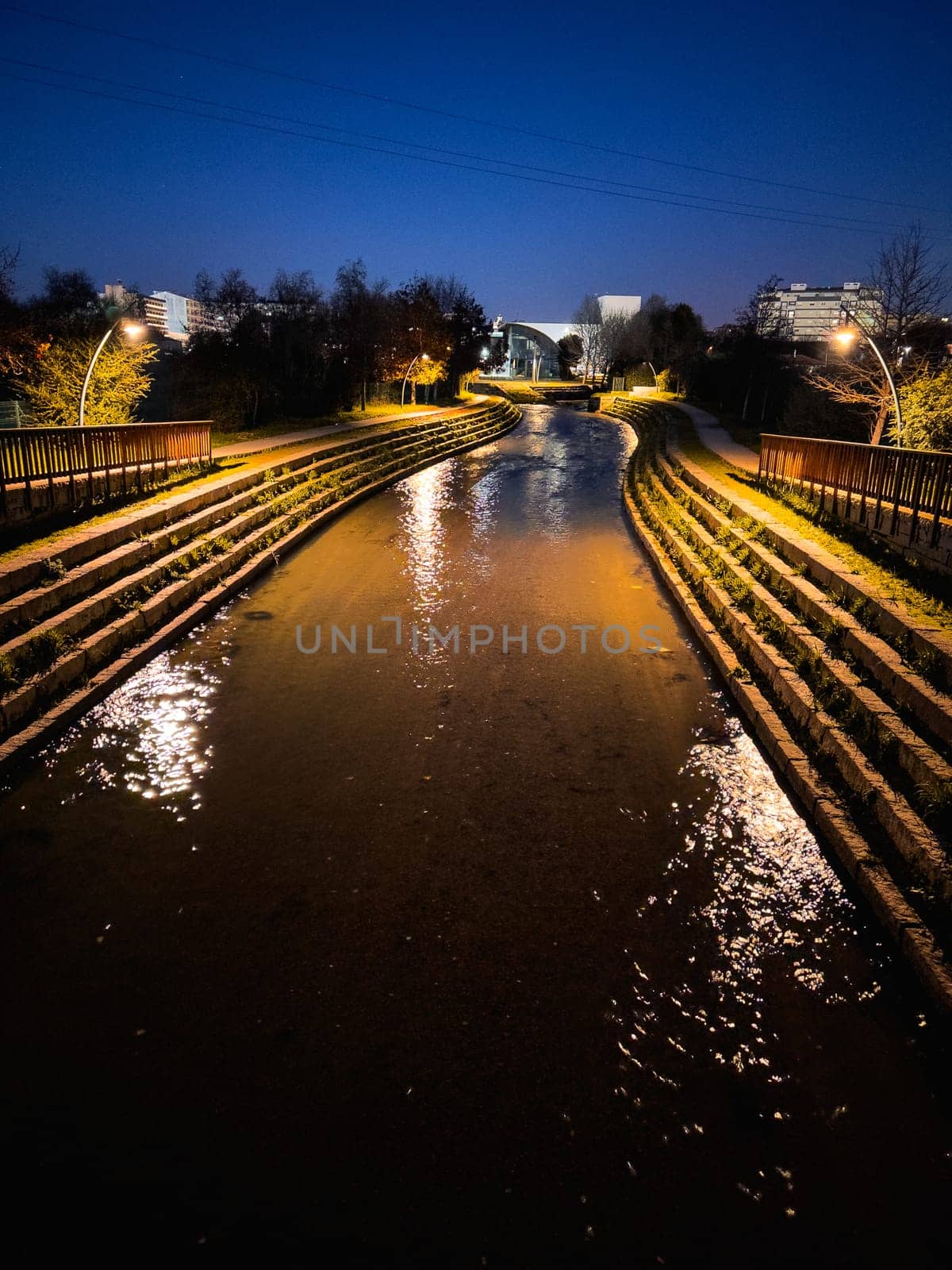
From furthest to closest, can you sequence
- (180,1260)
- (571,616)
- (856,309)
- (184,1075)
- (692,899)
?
(856,309) < (571,616) < (692,899) < (184,1075) < (180,1260)

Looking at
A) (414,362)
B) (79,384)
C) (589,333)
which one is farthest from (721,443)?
(589,333)

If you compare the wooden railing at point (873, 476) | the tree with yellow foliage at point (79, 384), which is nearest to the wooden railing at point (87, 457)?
the wooden railing at point (873, 476)

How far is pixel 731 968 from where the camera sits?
11.5ft

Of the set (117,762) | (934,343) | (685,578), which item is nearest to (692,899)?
(117,762)

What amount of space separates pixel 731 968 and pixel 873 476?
9.23m

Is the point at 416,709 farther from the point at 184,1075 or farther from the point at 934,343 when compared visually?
the point at 934,343

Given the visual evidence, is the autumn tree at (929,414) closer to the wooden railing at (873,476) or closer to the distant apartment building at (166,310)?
the wooden railing at (873,476)

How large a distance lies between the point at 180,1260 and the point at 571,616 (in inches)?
281

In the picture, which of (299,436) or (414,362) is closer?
(299,436)

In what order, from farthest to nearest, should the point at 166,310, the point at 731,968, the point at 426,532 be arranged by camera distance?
the point at 166,310 → the point at 426,532 → the point at 731,968

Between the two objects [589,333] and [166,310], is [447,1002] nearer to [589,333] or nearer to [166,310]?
[589,333]

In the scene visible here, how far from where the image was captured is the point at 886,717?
16.4 ft

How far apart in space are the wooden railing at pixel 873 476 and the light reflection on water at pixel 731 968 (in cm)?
576

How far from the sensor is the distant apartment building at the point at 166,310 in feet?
203
